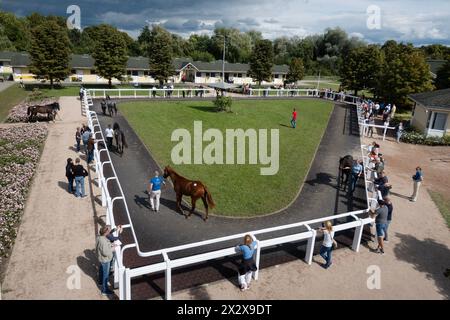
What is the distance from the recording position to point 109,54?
1786 inches

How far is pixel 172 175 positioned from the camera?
38.8 feet

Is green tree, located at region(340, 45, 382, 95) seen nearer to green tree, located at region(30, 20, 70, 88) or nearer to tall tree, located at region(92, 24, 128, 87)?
tall tree, located at region(92, 24, 128, 87)

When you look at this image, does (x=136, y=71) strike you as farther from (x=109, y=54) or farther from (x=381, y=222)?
(x=381, y=222)

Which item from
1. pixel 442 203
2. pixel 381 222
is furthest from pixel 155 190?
pixel 442 203

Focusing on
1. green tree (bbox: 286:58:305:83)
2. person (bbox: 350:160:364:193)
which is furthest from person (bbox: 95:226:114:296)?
green tree (bbox: 286:58:305:83)

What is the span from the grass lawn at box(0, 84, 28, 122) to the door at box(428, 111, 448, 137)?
105ft

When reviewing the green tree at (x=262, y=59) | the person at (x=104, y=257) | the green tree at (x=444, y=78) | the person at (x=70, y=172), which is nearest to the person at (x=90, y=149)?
the person at (x=70, y=172)

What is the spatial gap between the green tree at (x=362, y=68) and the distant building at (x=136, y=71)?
17601mm

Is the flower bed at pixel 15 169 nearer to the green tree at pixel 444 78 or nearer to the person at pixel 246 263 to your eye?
the person at pixel 246 263

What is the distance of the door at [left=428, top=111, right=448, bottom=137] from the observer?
82.3 feet

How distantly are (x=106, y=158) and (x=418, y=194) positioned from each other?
1477cm

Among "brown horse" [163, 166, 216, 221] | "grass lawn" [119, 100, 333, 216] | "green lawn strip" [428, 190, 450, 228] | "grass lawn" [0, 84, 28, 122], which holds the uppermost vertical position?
"brown horse" [163, 166, 216, 221]

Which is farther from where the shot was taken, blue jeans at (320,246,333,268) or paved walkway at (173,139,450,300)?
blue jeans at (320,246,333,268)

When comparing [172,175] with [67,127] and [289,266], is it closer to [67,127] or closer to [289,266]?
[289,266]
